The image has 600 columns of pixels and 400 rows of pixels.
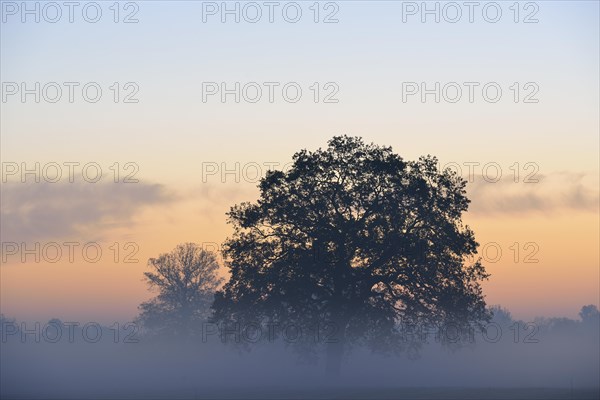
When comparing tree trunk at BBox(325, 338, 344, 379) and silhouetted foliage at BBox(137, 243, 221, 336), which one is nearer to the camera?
tree trunk at BBox(325, 338, 344, 379)

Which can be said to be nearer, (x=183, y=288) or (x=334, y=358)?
(x=334, y=358)

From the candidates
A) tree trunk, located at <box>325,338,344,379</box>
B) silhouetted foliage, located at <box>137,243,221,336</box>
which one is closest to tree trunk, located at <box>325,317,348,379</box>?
tree trunk, located at <box>325,338,344,379</box>

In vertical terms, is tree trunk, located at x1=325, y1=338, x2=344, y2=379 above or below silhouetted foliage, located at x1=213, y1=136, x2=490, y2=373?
below

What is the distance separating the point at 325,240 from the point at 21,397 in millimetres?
21182

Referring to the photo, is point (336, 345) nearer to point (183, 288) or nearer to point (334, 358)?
point (334, 358)

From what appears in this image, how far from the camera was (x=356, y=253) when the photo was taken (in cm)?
6122

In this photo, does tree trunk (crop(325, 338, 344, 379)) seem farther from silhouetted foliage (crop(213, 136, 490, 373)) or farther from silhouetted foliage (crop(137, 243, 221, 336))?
silhouetted foliage (crop(137, 243, 221, 336))

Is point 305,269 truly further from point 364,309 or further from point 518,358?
point 518,358

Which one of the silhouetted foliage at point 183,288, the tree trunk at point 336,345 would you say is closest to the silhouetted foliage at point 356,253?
the tree trunk at point 336,345

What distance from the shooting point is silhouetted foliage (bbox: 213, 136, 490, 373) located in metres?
60.5

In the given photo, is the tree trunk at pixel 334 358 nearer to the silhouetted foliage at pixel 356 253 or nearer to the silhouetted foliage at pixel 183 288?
the silhouetted foliage at pixel 356 253

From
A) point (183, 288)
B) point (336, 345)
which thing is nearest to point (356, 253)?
point (336, 345)

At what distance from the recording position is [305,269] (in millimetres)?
60531

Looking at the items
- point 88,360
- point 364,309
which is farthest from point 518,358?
point 364,309
